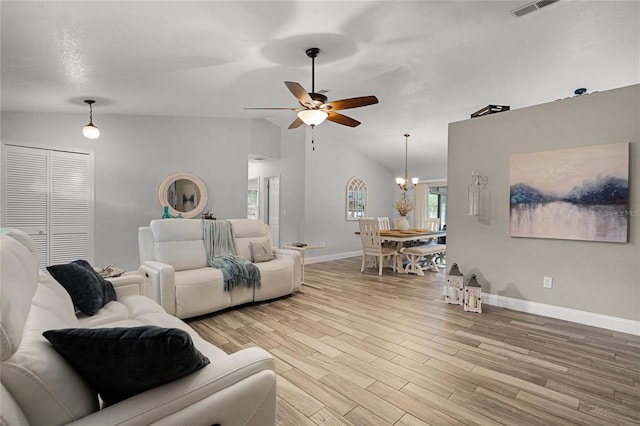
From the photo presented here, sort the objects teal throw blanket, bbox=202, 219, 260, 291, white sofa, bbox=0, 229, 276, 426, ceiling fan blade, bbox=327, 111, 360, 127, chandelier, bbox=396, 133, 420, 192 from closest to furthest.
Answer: white sofa, bbox=0, 229, 276, 426 < ceiling fan blade, bbox=327, 111, 360, 127 < teal throw blanket, bbox=202, 219, 260, 291 < chandelier, bbox=396, 133, 420, 192

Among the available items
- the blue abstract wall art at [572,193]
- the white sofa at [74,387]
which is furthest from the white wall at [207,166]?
the blue abstract wall art at [572,193]

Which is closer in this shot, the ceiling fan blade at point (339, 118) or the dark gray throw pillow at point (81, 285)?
the dark gray throw pillow at point (81, 285)

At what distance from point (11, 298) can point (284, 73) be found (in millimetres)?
3374

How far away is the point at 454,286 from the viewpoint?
Result: 3.90 m

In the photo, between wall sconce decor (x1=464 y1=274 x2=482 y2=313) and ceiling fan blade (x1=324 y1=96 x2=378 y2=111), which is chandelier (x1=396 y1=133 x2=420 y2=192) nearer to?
wall sconce decor (x1=464 y1=274 x2=482 y2=313)

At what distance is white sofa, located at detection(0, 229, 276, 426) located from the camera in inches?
33.3

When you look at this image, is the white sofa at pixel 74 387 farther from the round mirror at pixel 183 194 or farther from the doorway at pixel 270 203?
the doorway at pixel 270 203

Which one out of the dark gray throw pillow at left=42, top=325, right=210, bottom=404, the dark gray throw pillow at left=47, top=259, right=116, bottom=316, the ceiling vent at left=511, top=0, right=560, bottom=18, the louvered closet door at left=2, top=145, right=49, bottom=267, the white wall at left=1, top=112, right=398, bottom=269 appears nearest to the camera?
the dark gray throw pillow at left=42, top=325, right=210, bottom=404

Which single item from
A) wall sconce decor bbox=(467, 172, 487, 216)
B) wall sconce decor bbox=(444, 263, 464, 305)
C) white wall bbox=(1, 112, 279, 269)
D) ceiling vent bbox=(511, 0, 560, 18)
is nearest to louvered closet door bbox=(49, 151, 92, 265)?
white wall bbox=(1, 112, 279, 269)

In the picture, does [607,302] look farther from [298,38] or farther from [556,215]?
[298,38]

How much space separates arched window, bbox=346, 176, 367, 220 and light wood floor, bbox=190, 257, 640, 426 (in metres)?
4.14

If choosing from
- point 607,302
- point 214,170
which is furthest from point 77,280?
point 607,302

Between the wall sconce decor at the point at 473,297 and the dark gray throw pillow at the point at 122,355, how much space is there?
343 centimetres

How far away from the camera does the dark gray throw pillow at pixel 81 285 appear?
2.14 m
